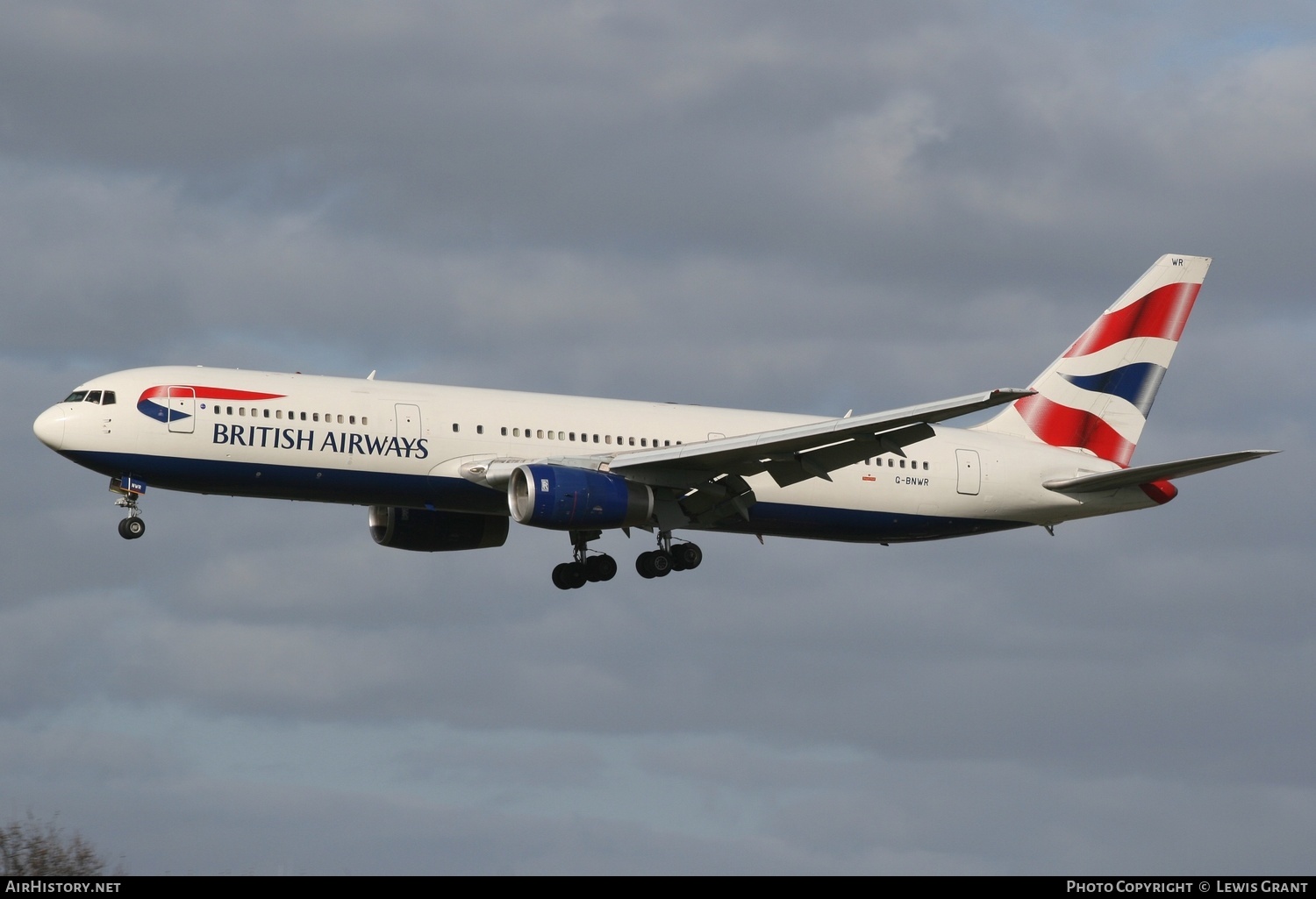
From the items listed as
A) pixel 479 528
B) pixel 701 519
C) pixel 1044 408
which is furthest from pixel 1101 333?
pixel 479 528

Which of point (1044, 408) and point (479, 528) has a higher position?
point (1044, 408)

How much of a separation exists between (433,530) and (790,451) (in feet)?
44.6

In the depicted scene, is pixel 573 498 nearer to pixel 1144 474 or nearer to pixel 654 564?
pixel 654 564

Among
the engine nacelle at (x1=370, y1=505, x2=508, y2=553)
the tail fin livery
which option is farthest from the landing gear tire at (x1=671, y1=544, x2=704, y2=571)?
the tail fin livery

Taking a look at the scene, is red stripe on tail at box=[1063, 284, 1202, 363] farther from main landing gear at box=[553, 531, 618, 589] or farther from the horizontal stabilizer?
main landing gear at box=[553, 531, 618, 589]

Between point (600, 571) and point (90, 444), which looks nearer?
point (90, 444)

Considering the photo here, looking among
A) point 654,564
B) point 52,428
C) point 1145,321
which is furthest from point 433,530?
point 1145,321

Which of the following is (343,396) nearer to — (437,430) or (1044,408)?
(437,430)

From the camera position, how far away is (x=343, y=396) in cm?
5234

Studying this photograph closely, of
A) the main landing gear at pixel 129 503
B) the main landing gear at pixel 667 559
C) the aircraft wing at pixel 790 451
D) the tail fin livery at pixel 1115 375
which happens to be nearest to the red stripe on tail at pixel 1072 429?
the tail fin livery at pixel 1115 375

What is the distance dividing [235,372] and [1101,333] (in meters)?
28.3

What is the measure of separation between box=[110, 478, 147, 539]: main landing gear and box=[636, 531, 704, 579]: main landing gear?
14.2m

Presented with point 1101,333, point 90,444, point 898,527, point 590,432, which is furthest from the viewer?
point 1101,333

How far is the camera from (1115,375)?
62.7 meters
